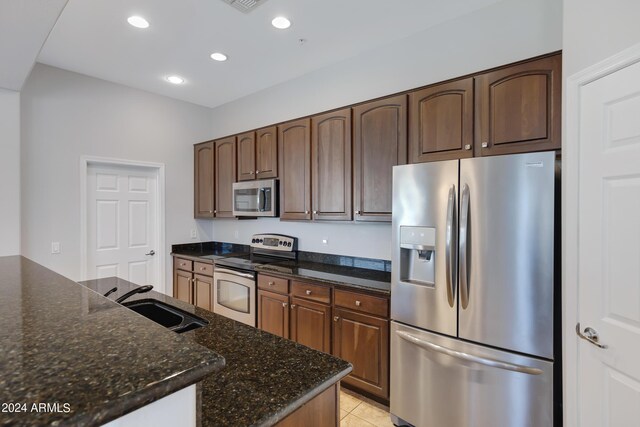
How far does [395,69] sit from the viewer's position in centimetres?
296

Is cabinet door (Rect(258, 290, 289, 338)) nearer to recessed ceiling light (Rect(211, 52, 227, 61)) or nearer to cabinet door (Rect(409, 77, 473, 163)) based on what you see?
cabinet door (Rect(409, 77, 473, 163))

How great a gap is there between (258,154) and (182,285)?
77.5 inches

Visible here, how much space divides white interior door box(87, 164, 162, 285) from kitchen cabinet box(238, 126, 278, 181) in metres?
1.31

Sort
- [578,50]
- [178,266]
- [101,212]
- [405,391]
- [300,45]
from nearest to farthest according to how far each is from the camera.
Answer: [578,50], [405,391], [300,45], [101,212], [178,266]

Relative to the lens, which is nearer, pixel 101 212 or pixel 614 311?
pixel 614 311

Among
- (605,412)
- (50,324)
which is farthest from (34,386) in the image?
(605,412)

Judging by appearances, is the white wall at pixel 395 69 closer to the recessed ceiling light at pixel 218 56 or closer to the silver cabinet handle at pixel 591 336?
the recessed ceiling light at pixel 218 56

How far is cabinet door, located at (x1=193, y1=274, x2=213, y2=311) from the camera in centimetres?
379

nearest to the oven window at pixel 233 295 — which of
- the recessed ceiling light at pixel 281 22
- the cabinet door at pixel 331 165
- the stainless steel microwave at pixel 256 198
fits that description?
the stainless steel microwave at pixel 256 198

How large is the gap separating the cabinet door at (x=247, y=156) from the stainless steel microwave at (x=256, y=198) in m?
0.10

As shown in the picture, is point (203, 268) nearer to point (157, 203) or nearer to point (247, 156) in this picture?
point (157, 203)

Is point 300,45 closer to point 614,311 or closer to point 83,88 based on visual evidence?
point 83,88

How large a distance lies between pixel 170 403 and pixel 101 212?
4.01 m

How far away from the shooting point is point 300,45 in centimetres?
297
